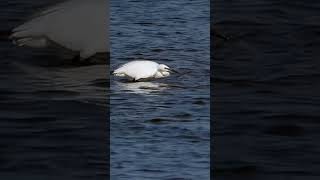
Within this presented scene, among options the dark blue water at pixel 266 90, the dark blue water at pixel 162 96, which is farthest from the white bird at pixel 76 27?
the dark blue water at pixel 266 90

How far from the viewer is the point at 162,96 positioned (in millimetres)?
6566

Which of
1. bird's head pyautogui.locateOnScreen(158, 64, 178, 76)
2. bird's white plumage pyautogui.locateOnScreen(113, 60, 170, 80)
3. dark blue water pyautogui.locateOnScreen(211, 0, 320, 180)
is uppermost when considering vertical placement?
bird's white plumage pyautogui.locateOnScreen(113, 60, 170, 80)

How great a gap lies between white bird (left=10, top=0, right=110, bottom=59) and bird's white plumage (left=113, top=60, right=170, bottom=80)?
151 mm

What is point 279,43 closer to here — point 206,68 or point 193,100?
point 206,68

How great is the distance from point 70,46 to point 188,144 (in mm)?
1818

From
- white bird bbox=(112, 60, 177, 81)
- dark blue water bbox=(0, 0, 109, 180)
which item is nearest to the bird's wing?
white bird bbox=(112, 60, 177, 81)

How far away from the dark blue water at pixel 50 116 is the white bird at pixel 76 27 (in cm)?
13

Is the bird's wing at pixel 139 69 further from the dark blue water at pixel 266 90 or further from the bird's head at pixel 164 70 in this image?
the dark blue water at pixel 266 90

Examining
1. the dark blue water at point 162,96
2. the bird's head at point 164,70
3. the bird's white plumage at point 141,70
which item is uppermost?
the dark blue water at point 162,96

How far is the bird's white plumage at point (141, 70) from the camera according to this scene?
6.92 meters

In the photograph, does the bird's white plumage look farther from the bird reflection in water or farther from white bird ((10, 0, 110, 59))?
white bird ((10, 0, 110, 59))

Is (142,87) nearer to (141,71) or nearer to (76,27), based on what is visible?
(141,71)

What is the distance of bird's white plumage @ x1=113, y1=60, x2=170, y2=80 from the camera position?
6.92m

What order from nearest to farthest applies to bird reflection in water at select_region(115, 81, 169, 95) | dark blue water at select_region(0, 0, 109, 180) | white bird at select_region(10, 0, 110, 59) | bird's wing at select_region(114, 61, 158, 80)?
dark blue water at select_region(0, 0, 109, 180) < bird reflection in water at select_region(115, 81, 169, 95) < bird's wing at select_region(114, 61, 158, 80) < white bird at select_region(10, 0, 110, 59)
